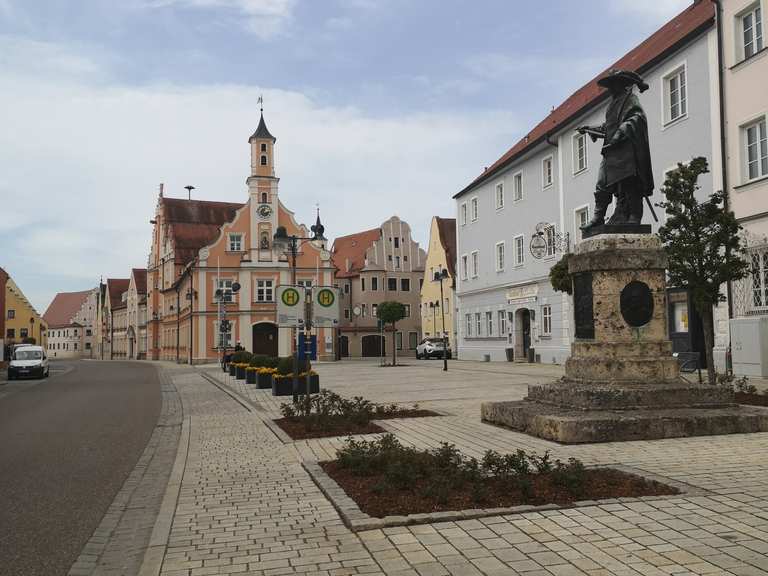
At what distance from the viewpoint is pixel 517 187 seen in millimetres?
38375

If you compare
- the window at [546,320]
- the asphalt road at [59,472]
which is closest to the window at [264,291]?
the window at [546,320]

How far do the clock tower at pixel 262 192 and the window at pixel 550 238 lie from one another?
1130 inches

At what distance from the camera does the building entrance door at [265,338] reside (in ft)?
185

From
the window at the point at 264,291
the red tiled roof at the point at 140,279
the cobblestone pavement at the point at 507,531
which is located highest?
the red tiled roof at the point at 140,279

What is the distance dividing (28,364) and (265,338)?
2204cm

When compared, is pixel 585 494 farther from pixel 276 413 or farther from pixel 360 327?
pixel 360 327

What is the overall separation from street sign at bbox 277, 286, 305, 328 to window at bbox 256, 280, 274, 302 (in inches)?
1663

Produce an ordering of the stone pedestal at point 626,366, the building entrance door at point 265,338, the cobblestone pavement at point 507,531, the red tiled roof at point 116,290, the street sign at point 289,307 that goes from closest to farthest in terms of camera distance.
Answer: the cobblestone pavement at point 507,531, the stone pedestal at point 626,366, the street sign at point 289,307, the building entrance door at point 265,338, the red tiled roof at point 116,290

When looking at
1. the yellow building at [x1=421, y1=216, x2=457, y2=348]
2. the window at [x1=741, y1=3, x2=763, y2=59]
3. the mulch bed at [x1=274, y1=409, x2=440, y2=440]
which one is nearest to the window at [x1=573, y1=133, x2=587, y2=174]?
the window at [x1=741, y1=3, x2=763, y2=59]

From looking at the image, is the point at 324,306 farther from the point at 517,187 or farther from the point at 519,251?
the point at 517,187

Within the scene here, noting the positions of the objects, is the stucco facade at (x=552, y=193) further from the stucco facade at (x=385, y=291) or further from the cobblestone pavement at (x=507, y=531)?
the stucco facade at (x=385, y=291)

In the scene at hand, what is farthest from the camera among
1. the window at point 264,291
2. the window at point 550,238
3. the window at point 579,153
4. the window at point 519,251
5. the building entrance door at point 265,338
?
the window at point 264,291

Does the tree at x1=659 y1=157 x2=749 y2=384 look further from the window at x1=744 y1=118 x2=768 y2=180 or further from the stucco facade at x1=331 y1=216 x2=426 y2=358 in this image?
the stucco facade at x1=331 y1=216 x2=426 y2=358

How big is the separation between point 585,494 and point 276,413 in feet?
→ 32.1
